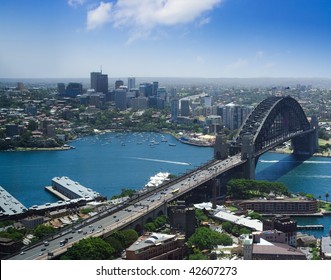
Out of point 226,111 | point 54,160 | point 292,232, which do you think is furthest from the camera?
point 226,111

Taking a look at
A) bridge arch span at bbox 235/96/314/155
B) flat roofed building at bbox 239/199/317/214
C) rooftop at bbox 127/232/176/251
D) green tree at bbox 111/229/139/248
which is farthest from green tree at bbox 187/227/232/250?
bridge arch span at bbox 235/96/314/155

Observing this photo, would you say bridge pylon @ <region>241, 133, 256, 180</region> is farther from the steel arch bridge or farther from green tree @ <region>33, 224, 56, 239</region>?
green tree @ <region>33, 224, 56, 239</region>

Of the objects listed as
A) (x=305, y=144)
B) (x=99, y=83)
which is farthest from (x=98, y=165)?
(x=99, y=83)

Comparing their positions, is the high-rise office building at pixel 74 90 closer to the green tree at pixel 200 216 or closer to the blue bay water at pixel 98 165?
the blue bay water at pixel 98 165

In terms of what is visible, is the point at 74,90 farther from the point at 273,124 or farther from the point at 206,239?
the point at 206,239

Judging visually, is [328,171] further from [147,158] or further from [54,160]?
[54,160]

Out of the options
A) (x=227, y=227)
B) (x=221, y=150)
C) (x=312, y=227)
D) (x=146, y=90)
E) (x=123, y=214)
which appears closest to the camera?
(x=227, y=227)

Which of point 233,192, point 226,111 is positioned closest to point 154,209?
point 233,192

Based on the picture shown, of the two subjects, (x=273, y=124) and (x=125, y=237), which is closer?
(x=125, y=237)
